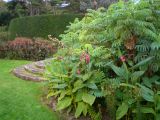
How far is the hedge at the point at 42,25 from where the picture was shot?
18297 mm

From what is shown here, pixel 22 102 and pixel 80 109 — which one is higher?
pixel 80 109

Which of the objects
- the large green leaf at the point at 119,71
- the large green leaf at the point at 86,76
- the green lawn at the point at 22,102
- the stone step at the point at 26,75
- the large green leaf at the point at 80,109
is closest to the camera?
the large green leaf at the point at 119,71

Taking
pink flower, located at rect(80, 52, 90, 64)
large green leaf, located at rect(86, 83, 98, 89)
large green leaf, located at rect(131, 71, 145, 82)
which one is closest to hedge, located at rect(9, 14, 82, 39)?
pink flower, located at rect(80, 52, 90, 64)

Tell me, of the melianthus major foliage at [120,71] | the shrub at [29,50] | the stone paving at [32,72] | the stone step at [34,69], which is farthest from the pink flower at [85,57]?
the shrub at [29,50]

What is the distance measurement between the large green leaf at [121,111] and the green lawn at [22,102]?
49.6 inches

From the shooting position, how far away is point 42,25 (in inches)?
747

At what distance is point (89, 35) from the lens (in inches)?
283

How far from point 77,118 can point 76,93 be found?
475 millimetres

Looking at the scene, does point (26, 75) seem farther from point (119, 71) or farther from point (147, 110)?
point (147, 110)

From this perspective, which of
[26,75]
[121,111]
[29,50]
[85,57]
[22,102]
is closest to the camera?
[121,111]

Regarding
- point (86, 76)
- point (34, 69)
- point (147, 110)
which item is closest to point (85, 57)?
point (86, 76)

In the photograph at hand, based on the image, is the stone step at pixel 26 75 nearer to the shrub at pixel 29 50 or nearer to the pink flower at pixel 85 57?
the pink flower at pixel 85 57

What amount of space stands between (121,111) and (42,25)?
14.1 meters

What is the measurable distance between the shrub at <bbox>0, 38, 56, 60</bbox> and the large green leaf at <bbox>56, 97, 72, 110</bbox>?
767cm
